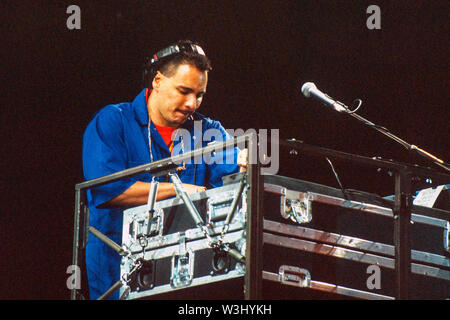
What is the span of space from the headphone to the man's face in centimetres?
7

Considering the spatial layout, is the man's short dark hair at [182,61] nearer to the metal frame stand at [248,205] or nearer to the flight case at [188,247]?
the metal frame stand at [248,205]

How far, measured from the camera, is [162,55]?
3664 mm

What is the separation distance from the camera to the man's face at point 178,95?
3.55 meters

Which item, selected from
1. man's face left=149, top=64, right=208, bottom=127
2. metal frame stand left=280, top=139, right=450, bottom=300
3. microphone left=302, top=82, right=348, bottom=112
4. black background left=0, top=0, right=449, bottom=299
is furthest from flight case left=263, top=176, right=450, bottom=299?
black background left=0, top=0, right=449, bottom=299

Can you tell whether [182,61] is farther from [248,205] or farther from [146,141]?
[248,205]

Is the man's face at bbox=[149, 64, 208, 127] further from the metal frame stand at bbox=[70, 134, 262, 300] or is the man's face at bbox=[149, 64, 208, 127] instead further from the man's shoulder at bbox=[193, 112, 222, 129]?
the metal frame stand at bbox=[70, 134, 262, 300]

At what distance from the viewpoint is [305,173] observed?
4.66 m

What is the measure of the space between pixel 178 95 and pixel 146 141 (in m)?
0.30

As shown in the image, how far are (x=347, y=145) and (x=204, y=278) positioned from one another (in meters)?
2.30

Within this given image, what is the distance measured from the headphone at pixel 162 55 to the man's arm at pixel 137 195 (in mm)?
826

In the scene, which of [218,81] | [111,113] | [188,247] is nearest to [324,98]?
[188,247]

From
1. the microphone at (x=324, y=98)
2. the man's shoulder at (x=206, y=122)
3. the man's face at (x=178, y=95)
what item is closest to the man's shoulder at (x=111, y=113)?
the man's face at (x=178, y=95)

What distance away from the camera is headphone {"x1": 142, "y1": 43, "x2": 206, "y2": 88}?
141 inches

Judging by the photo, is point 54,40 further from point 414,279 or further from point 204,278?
point 414,279
